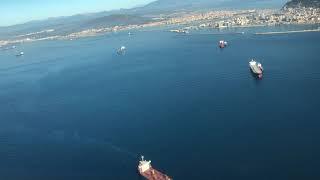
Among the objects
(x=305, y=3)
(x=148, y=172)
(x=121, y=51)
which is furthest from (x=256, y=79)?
(x=305, y=3)

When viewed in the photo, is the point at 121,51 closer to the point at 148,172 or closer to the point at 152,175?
the point at 148,172

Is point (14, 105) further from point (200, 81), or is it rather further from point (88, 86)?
point (200, 81)

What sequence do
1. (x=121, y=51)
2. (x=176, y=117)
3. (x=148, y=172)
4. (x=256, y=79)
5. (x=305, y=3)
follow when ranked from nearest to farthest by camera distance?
1. (x=148, y=172)
2. (x=176, y=117)
3. (x=256, y=79)
4. (x=121, y=51)
5. (x=305, y=3)

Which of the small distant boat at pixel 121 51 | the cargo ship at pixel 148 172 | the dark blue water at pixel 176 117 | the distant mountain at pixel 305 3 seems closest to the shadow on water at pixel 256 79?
the dark blue water at pixel 176 117

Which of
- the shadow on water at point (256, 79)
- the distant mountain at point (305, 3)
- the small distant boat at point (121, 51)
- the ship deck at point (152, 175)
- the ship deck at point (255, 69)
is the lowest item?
the ship deck at point (152, 175)

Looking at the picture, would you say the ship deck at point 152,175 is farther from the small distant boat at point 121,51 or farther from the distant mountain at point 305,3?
the distant mountain at point 305,3
